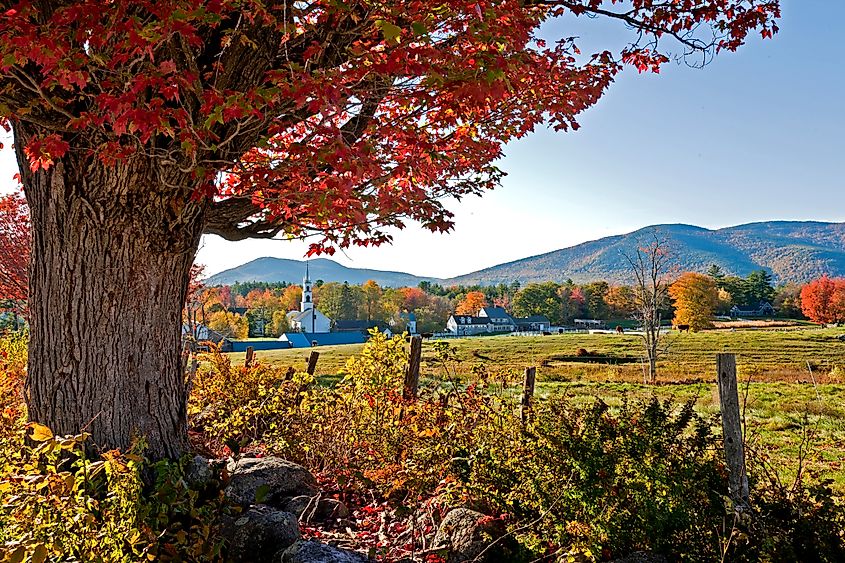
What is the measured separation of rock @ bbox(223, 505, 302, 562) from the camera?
3674 mm

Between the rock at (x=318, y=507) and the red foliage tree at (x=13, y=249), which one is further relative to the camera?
the red foliage tree at (x=13, y=249)

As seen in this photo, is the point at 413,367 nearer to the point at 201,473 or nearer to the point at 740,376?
the point at 201,473

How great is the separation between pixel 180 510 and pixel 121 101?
7.93 ft

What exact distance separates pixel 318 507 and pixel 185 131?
3.04 m

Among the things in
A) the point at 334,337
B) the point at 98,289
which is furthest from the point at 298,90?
the point at 334,337

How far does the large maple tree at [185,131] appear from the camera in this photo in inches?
120

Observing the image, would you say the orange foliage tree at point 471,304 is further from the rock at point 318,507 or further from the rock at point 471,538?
the rock at point 471,538

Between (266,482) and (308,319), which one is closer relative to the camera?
(266,482)

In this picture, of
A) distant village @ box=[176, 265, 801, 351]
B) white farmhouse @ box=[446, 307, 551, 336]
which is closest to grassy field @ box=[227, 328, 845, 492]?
distant village @ box=[176, 265, 801, 351]

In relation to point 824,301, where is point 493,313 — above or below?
below

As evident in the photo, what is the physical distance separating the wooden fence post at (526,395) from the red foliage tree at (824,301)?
79045 millimetres

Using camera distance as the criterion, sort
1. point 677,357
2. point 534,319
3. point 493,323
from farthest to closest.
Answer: point 493,323 < point 534,319 < point 677,357

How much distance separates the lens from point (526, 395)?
5156mm

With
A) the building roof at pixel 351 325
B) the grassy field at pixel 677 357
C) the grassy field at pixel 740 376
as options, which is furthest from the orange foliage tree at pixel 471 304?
the grassy field at pixel 740 376
